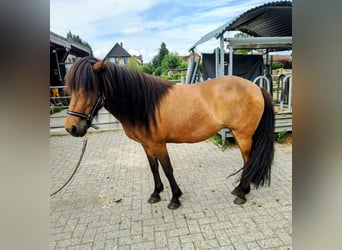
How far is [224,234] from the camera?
1779 millimetres

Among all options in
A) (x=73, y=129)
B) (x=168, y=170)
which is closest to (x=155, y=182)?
(x=168, y=170)

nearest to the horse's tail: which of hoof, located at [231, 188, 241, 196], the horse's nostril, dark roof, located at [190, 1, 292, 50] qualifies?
hoof, located at [231, 188, 241, 196]

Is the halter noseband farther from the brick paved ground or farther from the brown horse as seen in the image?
the brick paved ground

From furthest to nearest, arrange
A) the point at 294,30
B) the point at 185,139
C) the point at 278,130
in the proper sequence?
the point at 278,130, the point at 185,139, the point at 294,30

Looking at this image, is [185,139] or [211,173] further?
[211,173]

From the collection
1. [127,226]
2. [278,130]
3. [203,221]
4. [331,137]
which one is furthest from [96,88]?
[278,130]

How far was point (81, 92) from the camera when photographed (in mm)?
1683

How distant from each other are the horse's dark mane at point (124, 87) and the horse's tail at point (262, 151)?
39.4 inches

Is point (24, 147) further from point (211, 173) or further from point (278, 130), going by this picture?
point (278, 130)

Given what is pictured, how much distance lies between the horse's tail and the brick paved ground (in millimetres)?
270

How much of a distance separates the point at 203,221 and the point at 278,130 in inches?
118

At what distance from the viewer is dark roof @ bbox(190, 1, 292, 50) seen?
3828 millimetres

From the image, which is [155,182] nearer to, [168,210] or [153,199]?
[153,199]

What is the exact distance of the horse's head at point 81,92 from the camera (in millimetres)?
1667
